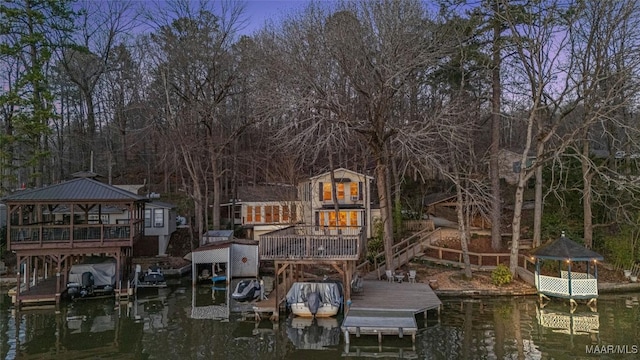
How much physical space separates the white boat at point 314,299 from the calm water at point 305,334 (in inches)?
18.9

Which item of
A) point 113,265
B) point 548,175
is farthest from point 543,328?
point 113,265

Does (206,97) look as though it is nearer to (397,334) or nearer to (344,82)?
(344,82)

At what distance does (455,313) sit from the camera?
16234mm

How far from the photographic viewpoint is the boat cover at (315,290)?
16094mm

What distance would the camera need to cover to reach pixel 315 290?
16.2 metres

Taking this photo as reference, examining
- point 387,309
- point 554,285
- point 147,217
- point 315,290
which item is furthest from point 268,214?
point 554,285

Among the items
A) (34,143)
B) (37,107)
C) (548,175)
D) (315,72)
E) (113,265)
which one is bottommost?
(113,265)

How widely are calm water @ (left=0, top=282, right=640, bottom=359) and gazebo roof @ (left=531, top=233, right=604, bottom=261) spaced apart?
1.99 metres

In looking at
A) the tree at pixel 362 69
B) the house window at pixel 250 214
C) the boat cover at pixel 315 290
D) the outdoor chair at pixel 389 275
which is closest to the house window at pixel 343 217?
the tree at pixel 362 69

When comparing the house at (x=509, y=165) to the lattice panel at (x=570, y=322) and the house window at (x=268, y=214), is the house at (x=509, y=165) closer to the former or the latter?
the house window at (x=268, y=214)

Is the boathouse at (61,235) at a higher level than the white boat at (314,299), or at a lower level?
higher

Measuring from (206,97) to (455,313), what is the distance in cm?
2207

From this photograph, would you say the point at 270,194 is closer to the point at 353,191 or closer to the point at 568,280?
the point at 353,191

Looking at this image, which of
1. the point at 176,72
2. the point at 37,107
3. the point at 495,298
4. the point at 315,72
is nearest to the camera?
the point at 495,298
